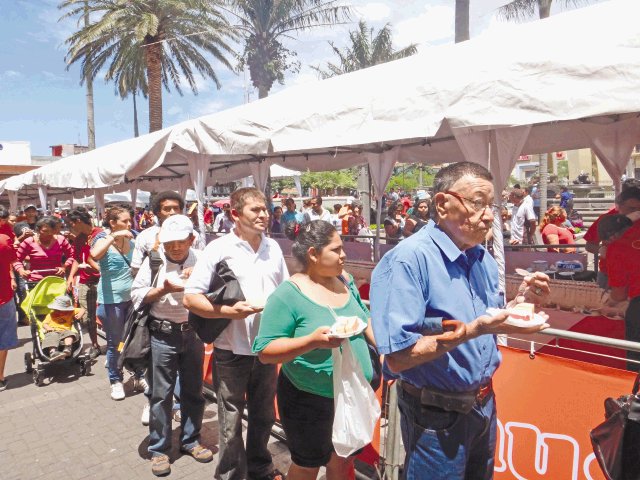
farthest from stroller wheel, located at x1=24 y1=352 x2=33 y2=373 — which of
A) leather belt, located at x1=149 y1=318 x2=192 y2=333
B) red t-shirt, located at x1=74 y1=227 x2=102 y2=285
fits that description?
leather belt, located at x1=149 y1=318 x2=192 y2=333

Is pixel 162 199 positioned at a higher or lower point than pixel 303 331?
higher

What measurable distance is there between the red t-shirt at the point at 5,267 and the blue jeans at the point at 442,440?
521 centimetres

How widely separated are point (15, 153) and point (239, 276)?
36.8 meters

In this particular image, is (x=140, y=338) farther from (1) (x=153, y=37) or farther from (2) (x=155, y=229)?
(1) (x=153, y=37)

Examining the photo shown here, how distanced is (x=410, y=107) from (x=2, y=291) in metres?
4.89

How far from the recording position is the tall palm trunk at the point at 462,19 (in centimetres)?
1501

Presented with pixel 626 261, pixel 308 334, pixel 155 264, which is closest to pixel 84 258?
pixel 155 264

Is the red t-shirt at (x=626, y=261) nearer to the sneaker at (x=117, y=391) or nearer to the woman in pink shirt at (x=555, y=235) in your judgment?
the woman in pink shirt at (x=555, y=235)

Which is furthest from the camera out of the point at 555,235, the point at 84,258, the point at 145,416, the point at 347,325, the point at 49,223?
the point at 555,235

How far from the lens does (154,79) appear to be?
62.4 feet

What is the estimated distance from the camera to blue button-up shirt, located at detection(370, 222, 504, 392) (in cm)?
178

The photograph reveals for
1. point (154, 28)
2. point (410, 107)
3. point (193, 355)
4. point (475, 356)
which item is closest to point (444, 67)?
point (410, 107)

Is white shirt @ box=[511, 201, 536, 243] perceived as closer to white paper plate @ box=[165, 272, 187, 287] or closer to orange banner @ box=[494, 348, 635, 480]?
orange banner @ box=[494, 348, 635, 480]

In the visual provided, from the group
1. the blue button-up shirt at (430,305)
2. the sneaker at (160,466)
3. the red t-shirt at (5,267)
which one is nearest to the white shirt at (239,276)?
the sneaker at (160,466)
